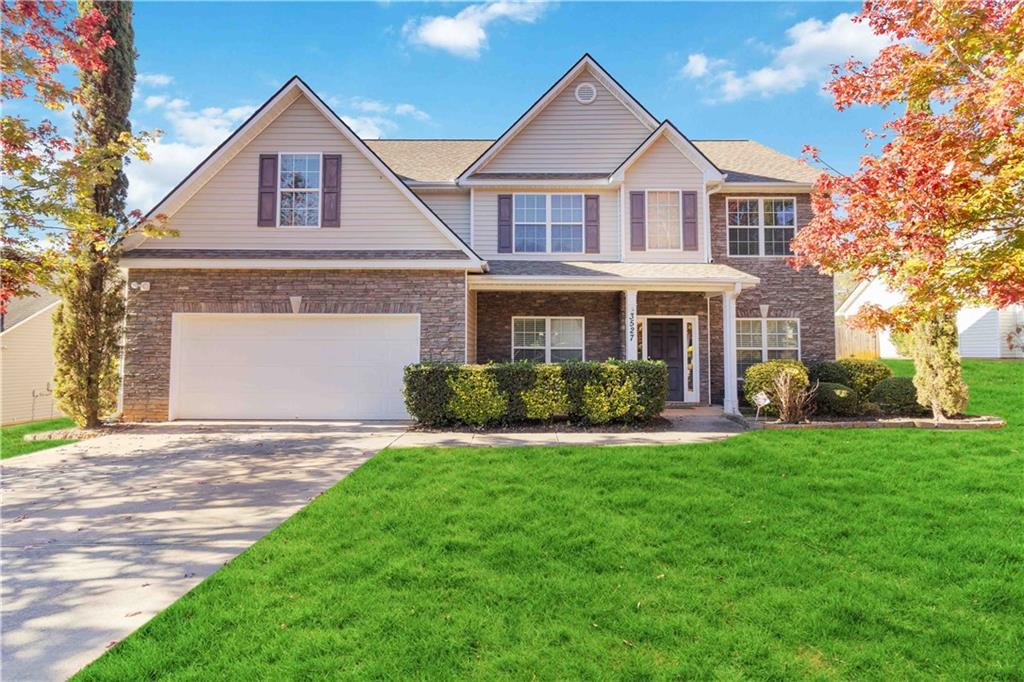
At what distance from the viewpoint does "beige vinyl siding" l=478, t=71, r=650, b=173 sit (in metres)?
14.5

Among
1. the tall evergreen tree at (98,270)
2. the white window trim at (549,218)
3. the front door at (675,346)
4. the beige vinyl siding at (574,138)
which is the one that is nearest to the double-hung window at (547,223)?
the white window trim at (549,218)

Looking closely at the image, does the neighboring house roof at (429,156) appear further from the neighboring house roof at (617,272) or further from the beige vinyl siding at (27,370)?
the beige vinyl siding at (27,370)

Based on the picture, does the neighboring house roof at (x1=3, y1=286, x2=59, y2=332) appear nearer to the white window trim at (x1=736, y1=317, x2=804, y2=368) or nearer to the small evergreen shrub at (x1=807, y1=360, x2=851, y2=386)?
the white window trim at (x1=736, y1=317, x2=804, y2=368)

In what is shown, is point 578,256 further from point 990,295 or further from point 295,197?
point 990,295

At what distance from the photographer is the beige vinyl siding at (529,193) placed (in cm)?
1392

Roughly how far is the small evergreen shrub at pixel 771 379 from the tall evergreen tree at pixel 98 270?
13.7 meters

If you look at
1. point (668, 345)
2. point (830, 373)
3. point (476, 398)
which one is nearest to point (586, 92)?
point (668, 345)

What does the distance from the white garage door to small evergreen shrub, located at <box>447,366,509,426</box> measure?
200 cm

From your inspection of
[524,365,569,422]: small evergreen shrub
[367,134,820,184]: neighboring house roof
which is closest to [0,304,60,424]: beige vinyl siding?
[367,134,820,184]: neighboring house roof

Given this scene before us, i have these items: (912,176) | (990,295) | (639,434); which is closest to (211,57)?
(639,434)

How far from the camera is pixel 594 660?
9.48 ft

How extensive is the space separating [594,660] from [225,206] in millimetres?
12504

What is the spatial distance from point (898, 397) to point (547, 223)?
30.9 feet

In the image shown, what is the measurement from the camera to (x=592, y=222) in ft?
46.0
